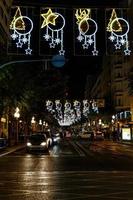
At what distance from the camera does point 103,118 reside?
468 ft

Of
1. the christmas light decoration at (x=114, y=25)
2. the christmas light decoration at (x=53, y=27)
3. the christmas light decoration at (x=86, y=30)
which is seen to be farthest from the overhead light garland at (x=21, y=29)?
the christmas light decoration at (x=114, y=25)

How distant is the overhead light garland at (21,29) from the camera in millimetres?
40094

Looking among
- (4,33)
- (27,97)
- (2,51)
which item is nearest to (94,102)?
(4,33)

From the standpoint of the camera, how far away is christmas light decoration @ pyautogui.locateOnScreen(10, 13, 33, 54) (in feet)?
131

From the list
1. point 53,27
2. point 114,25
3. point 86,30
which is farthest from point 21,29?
point 114,25

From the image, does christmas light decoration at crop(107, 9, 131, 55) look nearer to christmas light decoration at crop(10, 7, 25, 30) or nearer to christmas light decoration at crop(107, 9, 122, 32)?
christmas light decoration at crop(107, 9, 122, 32)

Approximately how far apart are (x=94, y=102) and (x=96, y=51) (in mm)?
84625

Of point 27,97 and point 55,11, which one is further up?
point 55,11

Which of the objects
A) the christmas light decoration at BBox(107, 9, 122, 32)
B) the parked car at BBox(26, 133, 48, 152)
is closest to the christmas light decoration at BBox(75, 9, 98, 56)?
the christmas light decoration at BBox(107, 9, 122, 32)

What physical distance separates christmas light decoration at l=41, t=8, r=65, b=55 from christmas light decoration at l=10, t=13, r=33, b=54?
48.6 inches

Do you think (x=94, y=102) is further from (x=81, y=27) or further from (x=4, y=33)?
(x=81, y=27)

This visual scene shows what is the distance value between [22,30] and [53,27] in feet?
8.03

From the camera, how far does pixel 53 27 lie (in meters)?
40.7

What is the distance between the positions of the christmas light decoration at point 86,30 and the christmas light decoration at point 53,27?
134cm
